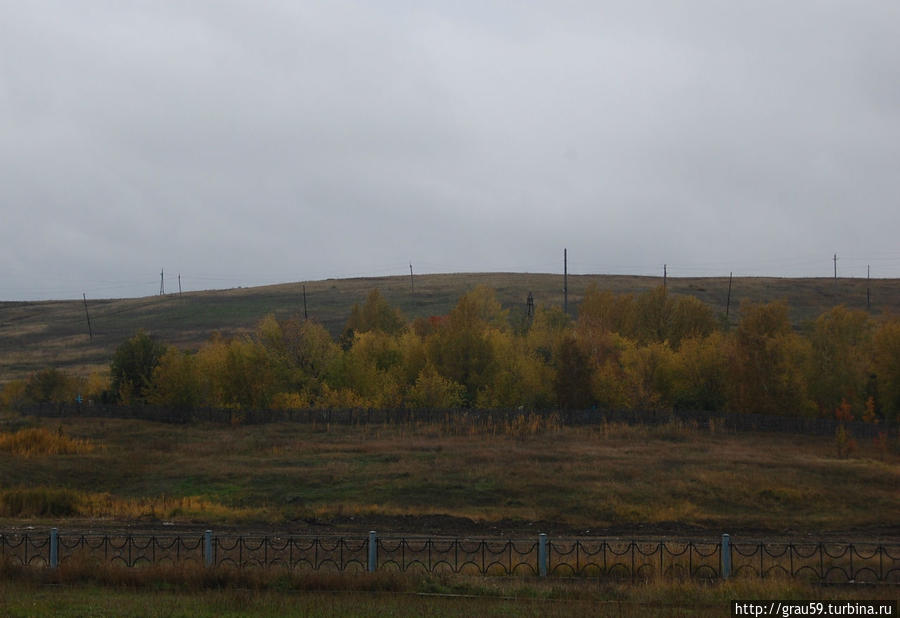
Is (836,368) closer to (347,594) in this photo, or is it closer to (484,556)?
(484,556)

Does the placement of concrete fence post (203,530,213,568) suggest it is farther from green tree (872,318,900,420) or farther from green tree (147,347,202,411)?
green tree (872,318,900,420)

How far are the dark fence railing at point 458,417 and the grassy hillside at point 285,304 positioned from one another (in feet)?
126

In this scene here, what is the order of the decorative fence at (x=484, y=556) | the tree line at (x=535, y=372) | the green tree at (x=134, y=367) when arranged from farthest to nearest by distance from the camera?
1. the green tree at (x=134, y=367)
2. the tree line at (x=535, y=372)
3. the decorative fence at (x=484, y=556)

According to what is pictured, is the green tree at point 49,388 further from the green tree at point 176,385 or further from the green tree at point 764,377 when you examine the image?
the green tree at point 764,377

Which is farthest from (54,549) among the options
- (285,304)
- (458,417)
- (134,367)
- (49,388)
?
(285,304)

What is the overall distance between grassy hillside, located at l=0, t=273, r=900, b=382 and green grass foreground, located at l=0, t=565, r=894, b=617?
75683mm

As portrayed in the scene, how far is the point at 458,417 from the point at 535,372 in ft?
30.1

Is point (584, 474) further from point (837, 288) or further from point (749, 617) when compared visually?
point (837, 288)

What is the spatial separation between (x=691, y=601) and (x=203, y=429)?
123 ft

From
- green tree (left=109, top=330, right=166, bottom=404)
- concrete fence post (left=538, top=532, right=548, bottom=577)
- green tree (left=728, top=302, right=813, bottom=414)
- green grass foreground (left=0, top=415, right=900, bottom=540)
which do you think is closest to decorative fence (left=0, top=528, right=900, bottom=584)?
concrete fence post (left=538, top=532, right=548, bottom=577)

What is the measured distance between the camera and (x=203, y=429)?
46.5m

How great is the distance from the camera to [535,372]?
173 ft

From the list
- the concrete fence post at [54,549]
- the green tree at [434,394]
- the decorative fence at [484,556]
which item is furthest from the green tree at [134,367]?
the concrete fence post at [54,549]

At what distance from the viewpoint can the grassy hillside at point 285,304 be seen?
328 feet
